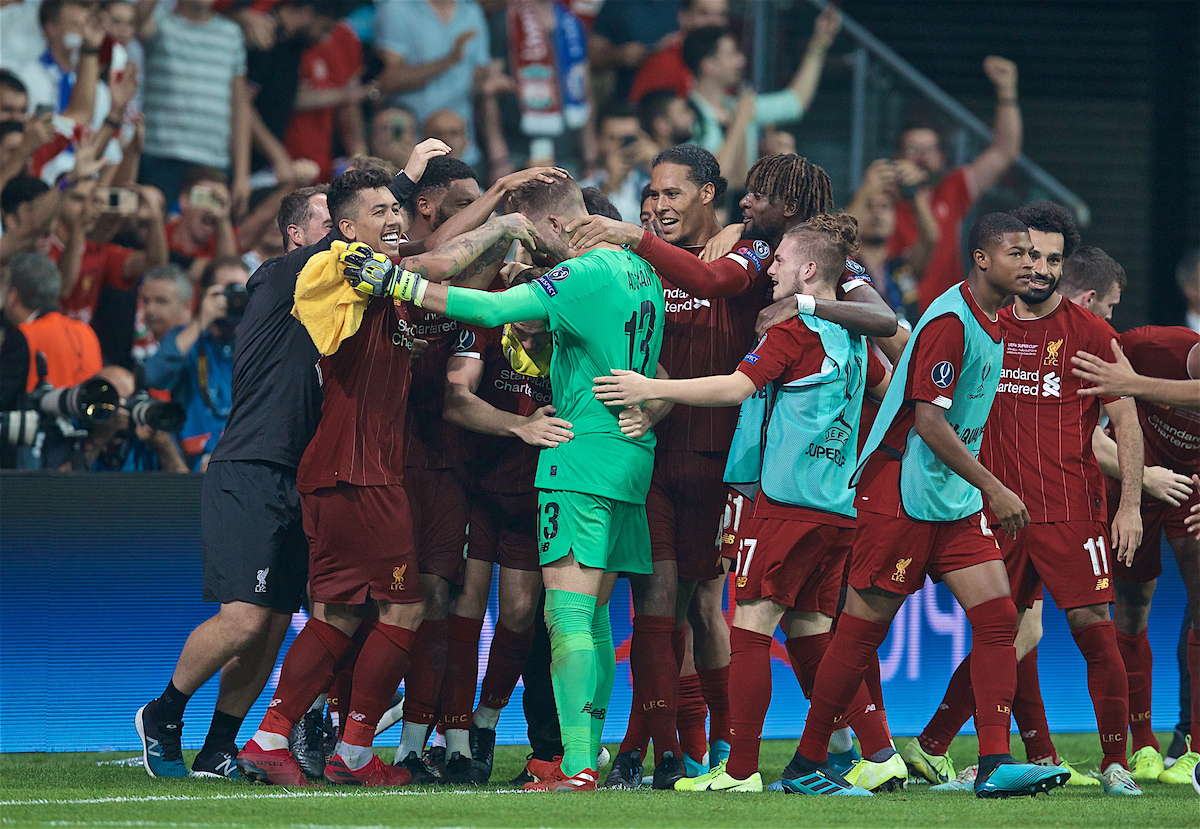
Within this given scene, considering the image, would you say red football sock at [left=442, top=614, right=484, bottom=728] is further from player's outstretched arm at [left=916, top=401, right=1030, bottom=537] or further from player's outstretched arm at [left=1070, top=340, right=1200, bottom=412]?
player's outstretched arm at [left=1070, top=340, right=1200, bottom=412]

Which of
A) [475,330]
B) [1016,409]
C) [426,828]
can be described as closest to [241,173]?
[475,330]

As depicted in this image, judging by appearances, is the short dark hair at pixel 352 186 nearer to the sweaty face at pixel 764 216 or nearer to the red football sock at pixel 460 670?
the sweaty face at pixel 764 216

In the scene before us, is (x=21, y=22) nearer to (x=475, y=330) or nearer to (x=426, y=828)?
(x=475, y=330)

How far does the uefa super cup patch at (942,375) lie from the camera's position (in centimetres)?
545

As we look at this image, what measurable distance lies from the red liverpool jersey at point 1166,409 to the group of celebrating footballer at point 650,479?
0.08 ft

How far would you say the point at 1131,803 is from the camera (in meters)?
5.48

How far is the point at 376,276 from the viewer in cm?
519

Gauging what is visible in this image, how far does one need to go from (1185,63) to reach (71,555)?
37.0 feet

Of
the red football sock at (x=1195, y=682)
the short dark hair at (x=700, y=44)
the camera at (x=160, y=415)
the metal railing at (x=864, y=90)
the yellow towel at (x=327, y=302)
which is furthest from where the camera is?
the metal railing at (x=864, y=90)

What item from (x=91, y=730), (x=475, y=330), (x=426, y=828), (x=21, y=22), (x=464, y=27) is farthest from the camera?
(x=464, y=27)

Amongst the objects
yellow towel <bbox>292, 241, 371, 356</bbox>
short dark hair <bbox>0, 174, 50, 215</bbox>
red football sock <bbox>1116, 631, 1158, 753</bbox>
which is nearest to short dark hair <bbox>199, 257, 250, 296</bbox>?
short dark hair <bbox>0, 174, 50, 215</bbox>

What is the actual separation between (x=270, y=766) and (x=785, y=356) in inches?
97.1

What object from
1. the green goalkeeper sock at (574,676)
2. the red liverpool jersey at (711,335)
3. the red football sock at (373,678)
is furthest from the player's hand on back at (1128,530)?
the red football sock at (373,678)

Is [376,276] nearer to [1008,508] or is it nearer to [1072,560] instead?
[1008,508]
